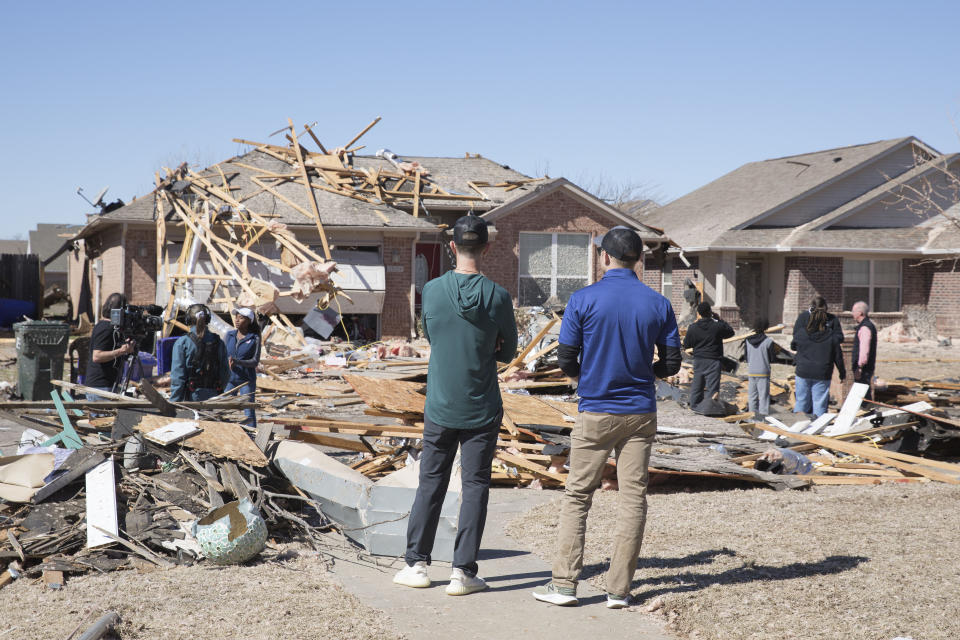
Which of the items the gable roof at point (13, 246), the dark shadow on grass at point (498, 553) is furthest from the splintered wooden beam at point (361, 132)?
the gable roof at point (13, 246)

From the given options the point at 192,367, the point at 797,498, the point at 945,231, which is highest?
the point at 945,231

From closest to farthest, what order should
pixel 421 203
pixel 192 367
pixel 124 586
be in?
pixel 124 586
pixel 192 367
pixel 421 203

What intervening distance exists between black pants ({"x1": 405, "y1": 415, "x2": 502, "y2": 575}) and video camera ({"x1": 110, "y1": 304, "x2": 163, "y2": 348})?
14.1 ft

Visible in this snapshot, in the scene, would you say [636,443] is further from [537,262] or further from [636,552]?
[537,262]

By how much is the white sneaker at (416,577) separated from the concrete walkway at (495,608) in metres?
0.04

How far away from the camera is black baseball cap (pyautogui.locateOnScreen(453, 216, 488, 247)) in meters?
4.92

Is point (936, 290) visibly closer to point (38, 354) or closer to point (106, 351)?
point (38, 354)

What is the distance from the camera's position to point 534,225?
951 inches

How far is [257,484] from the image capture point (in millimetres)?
6020

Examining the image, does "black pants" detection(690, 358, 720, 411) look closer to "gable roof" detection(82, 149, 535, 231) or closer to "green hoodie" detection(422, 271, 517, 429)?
"green hoodie" detection(422, 271, 517, 429)

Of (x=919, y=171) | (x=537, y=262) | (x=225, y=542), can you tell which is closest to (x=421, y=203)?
(x=537, y=262)

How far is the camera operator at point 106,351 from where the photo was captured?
8.15 meters

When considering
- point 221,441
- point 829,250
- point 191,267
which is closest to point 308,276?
point 191,267

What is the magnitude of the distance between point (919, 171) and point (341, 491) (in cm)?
2614
